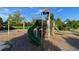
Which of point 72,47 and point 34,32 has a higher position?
point 34,32

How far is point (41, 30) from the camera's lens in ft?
16.8

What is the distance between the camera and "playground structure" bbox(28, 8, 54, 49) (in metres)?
5.09

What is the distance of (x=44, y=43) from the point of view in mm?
5160

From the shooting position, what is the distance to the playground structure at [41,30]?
5090 mm

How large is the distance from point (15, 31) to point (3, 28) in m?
0.27

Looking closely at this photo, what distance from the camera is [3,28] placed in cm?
515
